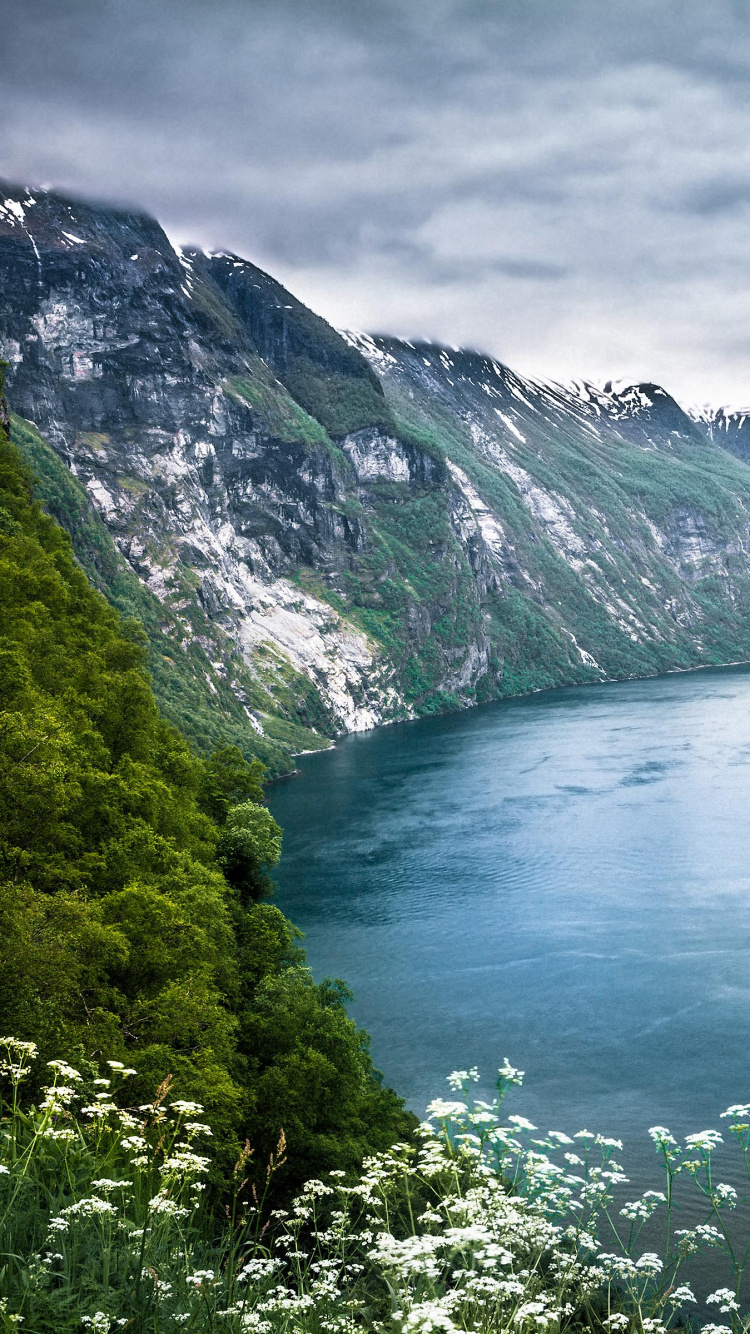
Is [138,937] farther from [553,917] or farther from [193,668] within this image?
[193,668]

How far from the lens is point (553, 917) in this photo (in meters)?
63.8

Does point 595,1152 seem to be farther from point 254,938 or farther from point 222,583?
point 222,583

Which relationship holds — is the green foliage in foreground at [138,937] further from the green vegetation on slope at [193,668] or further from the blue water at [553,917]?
the green vegetation on slope at [193,668]

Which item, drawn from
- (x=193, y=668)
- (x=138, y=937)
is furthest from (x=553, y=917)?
(x=193, y=668)

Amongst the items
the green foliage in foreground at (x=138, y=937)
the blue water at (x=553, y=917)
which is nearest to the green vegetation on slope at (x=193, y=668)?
the blue water at (x=553, y=917)

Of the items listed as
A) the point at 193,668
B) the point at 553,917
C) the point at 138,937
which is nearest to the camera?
the point at 138,937

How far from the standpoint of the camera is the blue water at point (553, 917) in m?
41.9

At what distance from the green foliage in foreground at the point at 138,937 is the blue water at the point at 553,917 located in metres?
10.8

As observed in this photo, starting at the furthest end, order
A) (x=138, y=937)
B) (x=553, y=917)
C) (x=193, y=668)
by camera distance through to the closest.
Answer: (x=193, y=668) < (x=553, y=917) < (x=138, y=937)

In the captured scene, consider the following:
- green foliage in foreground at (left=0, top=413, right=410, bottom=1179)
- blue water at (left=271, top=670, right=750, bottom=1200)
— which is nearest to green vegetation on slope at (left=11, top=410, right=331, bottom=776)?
blue water at (left=271, top=670, right=750, bottom=1200)

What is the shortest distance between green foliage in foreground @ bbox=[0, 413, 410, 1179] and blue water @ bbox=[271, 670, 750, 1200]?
10.8 metres

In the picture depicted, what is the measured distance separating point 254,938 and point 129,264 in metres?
192

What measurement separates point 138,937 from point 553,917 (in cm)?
4325

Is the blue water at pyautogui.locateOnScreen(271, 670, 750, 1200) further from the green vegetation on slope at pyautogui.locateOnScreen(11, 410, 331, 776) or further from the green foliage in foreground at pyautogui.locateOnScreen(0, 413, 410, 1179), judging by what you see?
the green vegetation on slope at pyautogui.locateOnScreen(11, 410, 331, 776)
